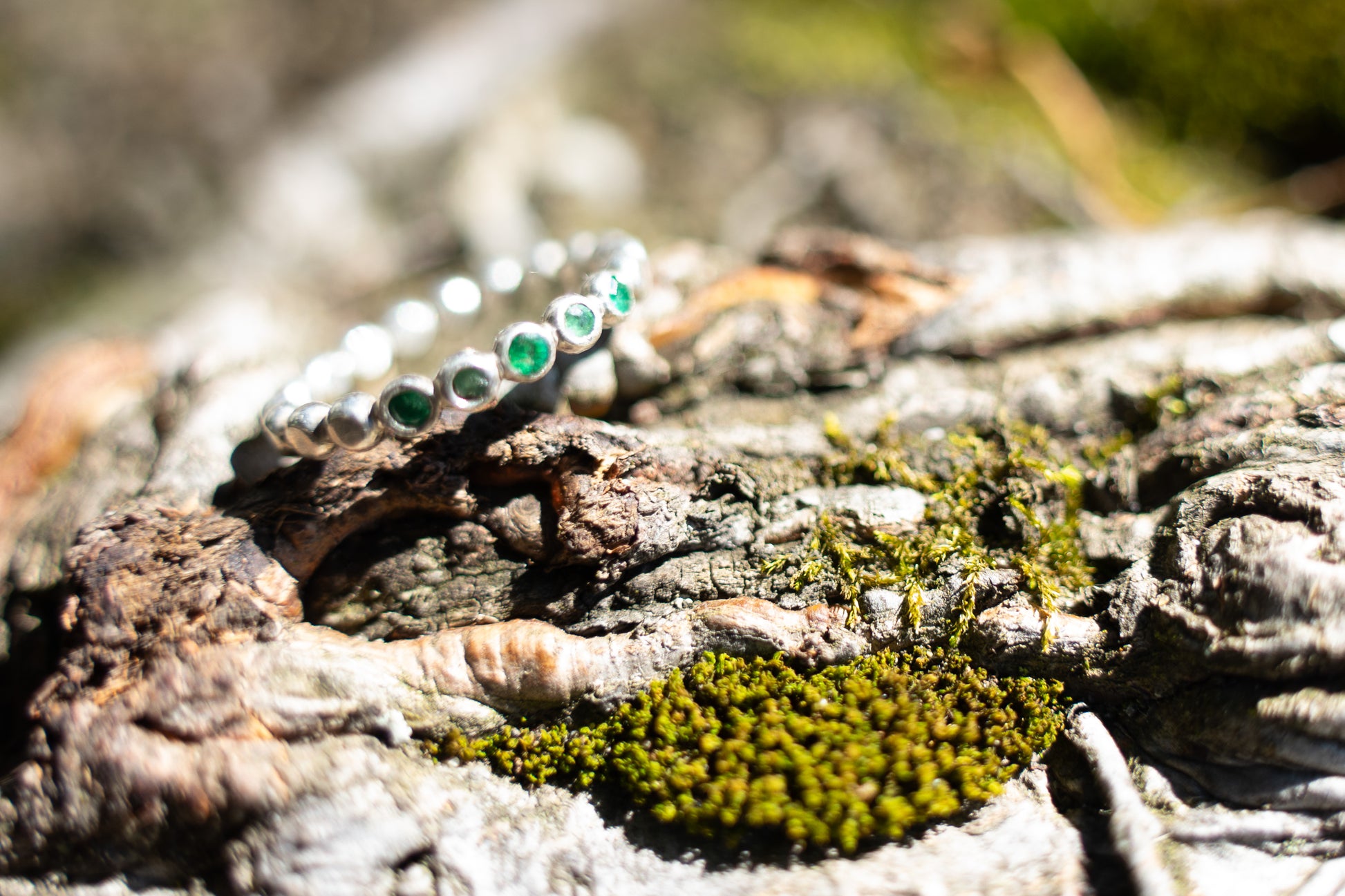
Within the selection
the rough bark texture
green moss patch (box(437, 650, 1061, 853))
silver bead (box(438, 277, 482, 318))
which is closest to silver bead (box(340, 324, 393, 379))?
silver bead (box(438, 277, 482, 318))

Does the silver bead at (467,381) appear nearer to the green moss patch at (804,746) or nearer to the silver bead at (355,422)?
the silver bead at (355,422)

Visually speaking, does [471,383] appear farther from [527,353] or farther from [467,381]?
[527,353]

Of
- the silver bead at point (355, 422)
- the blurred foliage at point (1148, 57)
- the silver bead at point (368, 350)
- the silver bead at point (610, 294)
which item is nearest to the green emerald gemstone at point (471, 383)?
the silver bead at point (355, 422)

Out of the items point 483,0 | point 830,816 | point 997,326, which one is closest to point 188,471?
point 830,816

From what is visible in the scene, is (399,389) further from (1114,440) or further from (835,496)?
(1114,440)

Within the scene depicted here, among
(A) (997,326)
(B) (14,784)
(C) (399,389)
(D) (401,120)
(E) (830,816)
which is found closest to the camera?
(E) (830,816)
